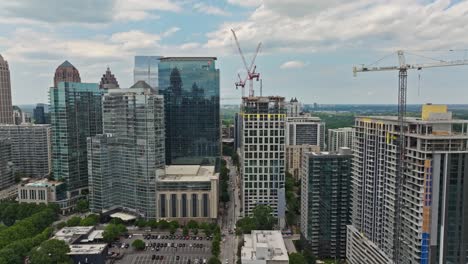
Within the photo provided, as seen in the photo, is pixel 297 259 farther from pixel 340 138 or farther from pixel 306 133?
pixel 340 138

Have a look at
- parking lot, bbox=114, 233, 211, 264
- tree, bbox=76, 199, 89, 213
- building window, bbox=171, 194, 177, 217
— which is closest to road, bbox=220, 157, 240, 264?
parking lot, bbox=114, 233, 211, 264

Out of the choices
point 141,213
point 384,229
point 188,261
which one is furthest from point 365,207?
point 141,213

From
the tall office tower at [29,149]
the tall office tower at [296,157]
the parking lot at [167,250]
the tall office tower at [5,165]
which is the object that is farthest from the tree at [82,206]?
the tall office tower at [296,157]

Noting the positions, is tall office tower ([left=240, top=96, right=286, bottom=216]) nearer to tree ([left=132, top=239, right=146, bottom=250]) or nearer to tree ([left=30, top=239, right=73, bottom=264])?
tree ([left=132, top=239, right=146, bottom=250])

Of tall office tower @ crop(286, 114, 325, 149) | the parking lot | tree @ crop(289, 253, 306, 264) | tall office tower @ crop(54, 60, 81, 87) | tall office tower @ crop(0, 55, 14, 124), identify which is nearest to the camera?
tree @ crop(289, 253, 306, 264)

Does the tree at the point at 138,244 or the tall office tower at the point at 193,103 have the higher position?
the tall office tower at the point at 193,103

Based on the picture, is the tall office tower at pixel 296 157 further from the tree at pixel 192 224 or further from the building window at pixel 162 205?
the tree at pixel 192 224

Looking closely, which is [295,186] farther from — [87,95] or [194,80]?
[87,95]
